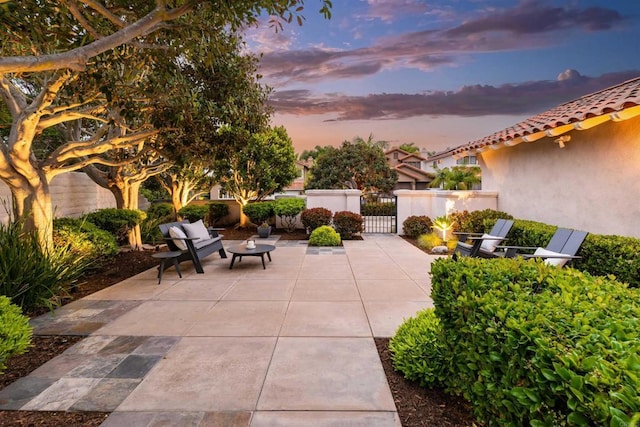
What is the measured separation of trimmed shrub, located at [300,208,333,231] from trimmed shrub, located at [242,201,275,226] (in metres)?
2.10

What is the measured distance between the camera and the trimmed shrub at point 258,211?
13672 millimetres

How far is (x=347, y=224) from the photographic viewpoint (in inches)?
465

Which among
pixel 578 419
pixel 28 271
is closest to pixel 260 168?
pixel 28 271

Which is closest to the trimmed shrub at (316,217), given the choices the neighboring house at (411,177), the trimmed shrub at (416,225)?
the trimmed shrub at (416,225)

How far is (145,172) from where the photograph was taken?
33.7 ft

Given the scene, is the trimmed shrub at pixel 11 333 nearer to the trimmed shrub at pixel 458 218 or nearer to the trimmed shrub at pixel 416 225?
the trimmed shrub at pixel 458 218

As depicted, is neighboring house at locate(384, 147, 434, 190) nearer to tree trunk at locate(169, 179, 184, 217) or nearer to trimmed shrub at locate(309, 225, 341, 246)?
tree trunk at locate(169, 179, 184, 217)

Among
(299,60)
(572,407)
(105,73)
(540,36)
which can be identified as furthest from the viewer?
(299,60)

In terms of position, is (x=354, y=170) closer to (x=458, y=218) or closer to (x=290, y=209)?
(x=290, y=209)

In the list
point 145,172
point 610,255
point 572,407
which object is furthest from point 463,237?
point 145,172

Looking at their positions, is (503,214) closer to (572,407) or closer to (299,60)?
(572,407)

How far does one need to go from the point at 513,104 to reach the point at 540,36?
7.91 metres

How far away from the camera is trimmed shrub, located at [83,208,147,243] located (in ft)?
29.1

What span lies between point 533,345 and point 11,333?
432 cm
